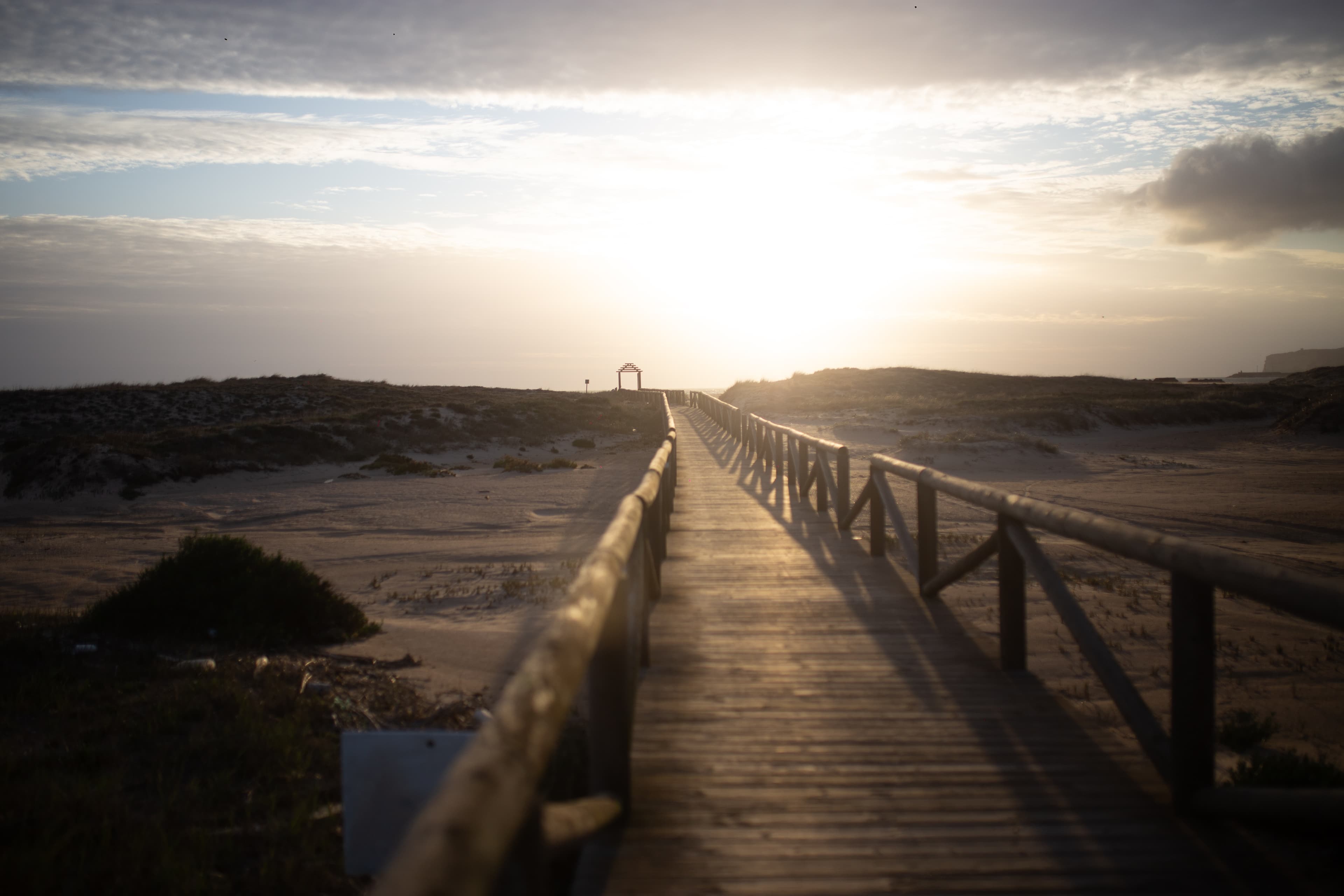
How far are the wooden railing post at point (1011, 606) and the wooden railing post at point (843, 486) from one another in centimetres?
458

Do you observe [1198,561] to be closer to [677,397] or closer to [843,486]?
[843,486]

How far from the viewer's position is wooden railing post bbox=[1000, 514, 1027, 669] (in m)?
4.34

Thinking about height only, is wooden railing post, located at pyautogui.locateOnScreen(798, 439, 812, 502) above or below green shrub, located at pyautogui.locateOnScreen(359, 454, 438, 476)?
above

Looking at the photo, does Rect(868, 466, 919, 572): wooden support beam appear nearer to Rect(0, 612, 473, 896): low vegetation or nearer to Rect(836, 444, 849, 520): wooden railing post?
Rect(836, 444, 849, 520): wooden railing post

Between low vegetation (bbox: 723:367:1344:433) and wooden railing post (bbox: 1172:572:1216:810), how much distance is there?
28.4 m

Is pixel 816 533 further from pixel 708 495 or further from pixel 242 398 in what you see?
pixel 242 398

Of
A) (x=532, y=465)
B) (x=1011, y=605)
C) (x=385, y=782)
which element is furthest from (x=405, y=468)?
(x=385, y=782)

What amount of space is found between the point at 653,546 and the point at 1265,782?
436cm

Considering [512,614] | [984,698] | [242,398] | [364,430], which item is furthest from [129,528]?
[242,398]

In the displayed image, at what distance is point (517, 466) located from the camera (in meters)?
23.9

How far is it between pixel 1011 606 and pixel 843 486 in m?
4.74

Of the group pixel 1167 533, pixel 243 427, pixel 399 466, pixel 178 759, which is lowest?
pixel 178 759

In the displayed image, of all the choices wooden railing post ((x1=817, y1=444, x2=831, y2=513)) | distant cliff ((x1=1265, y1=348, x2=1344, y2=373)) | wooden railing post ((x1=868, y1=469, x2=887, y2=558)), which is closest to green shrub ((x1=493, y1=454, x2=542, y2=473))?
wooden railing post ((x1=817, y1=444, x2=831, y2=513))

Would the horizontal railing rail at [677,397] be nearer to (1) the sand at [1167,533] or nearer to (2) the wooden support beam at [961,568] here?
(1) the sand at [1167,533]
